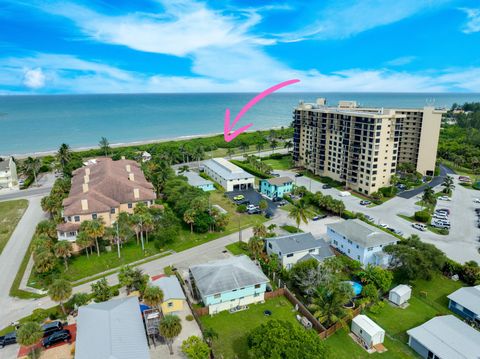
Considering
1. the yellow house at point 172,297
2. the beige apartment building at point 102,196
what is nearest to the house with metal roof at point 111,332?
the yellow house at point 172,297

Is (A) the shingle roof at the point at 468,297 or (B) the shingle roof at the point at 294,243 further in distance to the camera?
(B) the shingle roof at the point at 294,243

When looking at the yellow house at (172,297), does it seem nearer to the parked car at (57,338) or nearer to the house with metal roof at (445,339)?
the parked car at (57,338)

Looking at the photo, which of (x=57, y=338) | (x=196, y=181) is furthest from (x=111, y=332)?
(x=196, y=181)

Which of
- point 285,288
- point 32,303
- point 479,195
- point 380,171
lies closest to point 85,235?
point 32,303

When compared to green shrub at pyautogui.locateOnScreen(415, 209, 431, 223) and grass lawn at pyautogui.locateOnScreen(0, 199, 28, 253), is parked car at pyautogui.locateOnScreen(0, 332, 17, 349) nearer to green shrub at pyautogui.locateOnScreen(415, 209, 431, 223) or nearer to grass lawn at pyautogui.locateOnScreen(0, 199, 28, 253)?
grass lawn at pyautogui.locateOnScreen(0, 199, 28, 253)

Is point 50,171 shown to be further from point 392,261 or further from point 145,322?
point 392,261
